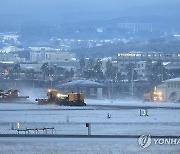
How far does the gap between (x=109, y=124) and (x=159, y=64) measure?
118m

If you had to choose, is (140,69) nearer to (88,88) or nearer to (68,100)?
(88,88)

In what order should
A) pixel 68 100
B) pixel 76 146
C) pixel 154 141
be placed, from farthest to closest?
pixel 68 100 < pixel 154 141 < pixel 76 146

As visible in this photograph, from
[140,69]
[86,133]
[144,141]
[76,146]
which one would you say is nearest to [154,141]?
[144,141]

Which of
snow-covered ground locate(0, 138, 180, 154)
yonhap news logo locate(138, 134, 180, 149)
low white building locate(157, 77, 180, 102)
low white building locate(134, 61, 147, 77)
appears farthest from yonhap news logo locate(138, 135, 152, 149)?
low white building locate(134, 61, 147, 77)

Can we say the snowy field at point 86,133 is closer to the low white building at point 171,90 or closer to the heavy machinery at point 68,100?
the heavy machinery at point 68,100

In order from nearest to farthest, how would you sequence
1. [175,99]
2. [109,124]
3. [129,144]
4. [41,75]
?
[129,144]
[109,124]
[175,99]
[41,75]

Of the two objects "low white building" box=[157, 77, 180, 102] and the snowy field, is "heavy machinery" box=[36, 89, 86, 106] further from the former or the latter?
"low white building" box=[157, 77, 180, 102]

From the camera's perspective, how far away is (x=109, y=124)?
46.2 meters

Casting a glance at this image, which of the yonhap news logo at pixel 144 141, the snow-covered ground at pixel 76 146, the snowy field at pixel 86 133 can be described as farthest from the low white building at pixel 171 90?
the snow-covered ground at pixel 76 146

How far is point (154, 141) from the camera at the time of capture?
3491 centimetres

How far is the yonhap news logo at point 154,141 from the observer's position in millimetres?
33562

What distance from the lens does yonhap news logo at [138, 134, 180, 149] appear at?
3356 cm

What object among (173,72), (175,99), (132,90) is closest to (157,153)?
(175,99)

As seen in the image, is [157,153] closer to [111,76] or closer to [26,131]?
[26,131]
